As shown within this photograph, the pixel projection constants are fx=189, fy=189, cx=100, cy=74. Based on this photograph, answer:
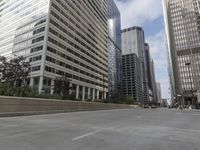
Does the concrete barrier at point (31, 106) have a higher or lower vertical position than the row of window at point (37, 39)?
lower

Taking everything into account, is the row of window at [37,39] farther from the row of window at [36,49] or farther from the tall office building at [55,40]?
the row of window at [36,49]

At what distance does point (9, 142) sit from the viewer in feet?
16.8

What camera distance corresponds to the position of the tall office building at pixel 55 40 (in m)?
63.0

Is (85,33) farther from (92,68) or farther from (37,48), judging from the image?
(37,48)

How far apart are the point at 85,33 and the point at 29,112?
79.4m

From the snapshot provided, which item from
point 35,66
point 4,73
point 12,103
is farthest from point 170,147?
point 35,66

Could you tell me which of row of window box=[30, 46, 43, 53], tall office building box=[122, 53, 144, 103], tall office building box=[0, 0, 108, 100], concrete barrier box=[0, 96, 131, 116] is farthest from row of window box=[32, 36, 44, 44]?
tall office building box=[122, 53, 144, 103]

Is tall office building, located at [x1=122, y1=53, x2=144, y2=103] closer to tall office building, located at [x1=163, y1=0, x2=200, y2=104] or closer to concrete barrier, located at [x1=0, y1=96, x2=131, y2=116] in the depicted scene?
tall office building, located at [x1=163, y1=0, x2=200, y2=104]

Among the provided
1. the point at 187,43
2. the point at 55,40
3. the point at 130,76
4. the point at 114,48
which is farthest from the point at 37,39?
the point at 130,76

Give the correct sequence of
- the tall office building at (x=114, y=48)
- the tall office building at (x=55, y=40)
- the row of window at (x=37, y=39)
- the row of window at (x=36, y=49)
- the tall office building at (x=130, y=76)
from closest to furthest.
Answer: the row of window at (x=36, y=49) → the tall office building at (x=55, y=40) → the row of window at (x=37, y=39) → the tall office building at (x=114, y=48) → the tall office building at (x=130, y=76)

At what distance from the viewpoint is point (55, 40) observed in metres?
67.3

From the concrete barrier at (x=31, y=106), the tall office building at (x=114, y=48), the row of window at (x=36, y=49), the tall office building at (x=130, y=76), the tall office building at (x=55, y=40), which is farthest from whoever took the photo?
the tall office building at (x=130, y=76)

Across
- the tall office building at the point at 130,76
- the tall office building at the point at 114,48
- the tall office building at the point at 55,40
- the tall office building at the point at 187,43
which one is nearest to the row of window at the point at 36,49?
the tall office building at the point at 55,40

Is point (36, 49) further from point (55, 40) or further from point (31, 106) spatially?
point (31, 106)
